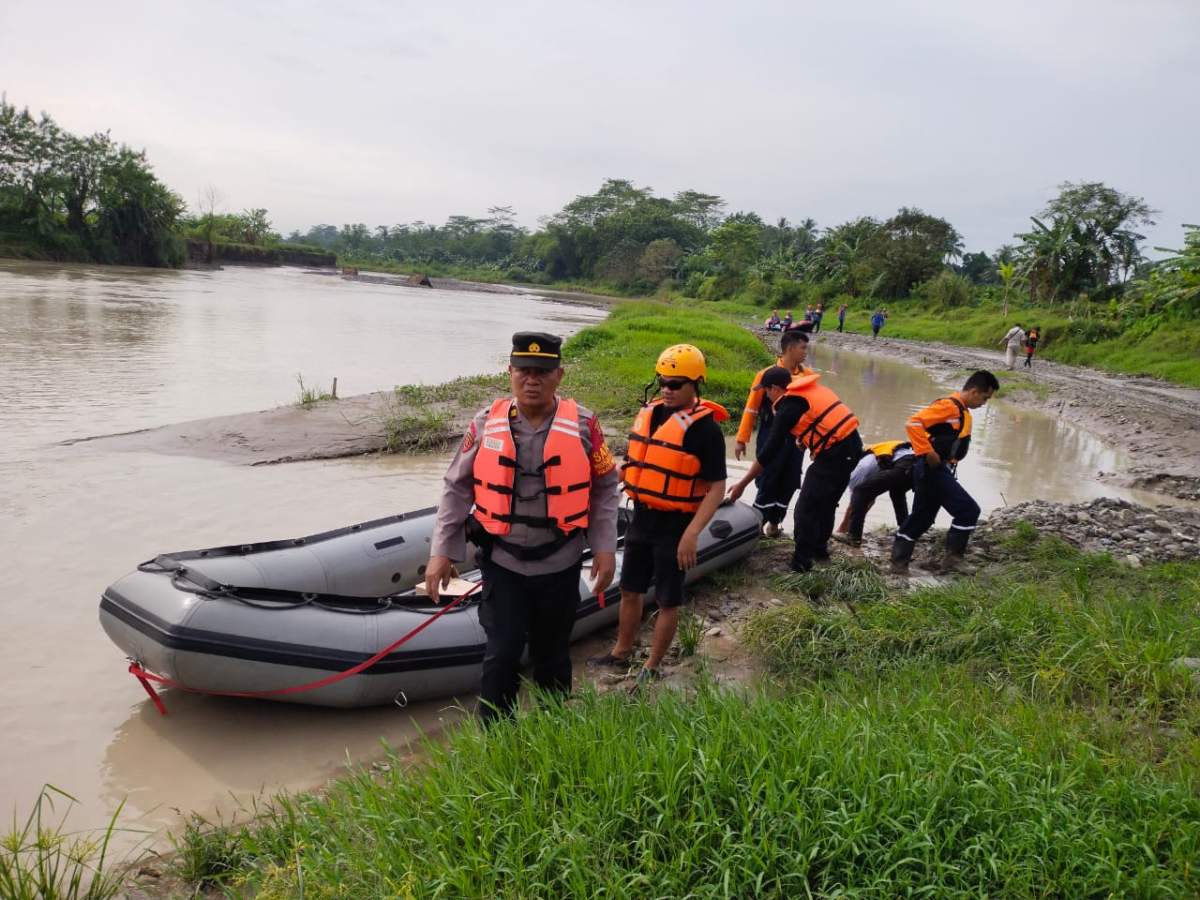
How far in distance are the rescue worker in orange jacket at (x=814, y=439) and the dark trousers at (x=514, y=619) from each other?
2.10m

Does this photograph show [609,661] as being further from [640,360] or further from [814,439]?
[640,360]

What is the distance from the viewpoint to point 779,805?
197cm

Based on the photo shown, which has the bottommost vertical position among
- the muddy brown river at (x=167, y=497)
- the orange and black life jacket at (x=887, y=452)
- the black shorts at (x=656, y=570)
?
the muddy brown river at (x=167, y=497)

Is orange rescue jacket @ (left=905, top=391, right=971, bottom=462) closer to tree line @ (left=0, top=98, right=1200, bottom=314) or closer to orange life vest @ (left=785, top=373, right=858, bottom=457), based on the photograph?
orange life vest @ (left=785, top=373, right=858, bottom=457)

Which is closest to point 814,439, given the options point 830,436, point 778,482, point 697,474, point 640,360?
point 830,436

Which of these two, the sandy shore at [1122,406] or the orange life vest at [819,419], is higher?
the orange life vest at [819,419]

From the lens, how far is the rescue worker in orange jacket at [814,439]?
465 centimetres

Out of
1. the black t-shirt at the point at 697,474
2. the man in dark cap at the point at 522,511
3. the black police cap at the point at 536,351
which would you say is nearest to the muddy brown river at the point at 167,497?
the man in dark cap at the point at 522,511

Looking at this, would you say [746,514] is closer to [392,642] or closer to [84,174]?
[392,642]

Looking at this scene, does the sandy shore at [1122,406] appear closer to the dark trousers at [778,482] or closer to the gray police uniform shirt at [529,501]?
the dark trousers at [778,482]

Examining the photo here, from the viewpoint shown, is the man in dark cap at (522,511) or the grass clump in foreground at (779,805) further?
the man in dark cap at (522,511)

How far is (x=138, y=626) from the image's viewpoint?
10.9 feet

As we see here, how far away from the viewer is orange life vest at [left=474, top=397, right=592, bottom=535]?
2609 mm

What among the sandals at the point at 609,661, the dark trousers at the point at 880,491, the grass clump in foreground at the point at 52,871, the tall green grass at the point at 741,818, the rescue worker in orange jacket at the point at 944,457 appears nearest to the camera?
the tall green grass at the point at 741,818
